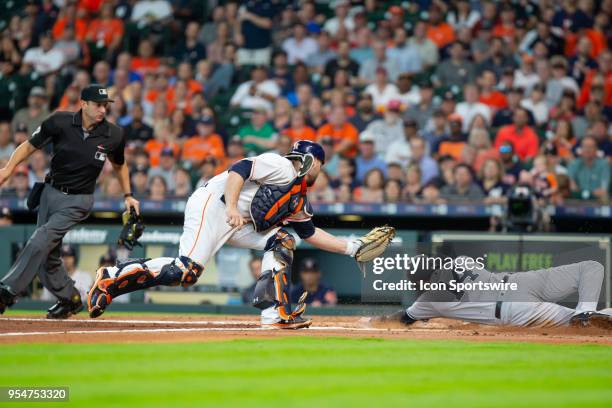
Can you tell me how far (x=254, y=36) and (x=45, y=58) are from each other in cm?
377

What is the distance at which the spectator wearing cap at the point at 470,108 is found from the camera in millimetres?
15672

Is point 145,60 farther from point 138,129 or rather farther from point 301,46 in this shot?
point 301,46

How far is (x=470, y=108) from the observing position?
1576 cm

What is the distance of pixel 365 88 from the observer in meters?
16.8

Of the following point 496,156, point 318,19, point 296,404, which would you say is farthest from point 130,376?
point 318,19

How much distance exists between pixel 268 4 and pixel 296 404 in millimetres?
14330

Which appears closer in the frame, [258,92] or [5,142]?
[5,142]

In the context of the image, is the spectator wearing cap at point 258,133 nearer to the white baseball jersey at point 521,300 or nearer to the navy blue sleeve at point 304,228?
the navy blue sleeve at point 304,228

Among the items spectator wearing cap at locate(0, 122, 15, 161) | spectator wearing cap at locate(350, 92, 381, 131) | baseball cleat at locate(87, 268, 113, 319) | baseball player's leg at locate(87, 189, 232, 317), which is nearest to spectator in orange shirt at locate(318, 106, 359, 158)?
spectator wearing cap at locate(350, 92, 381, 131)

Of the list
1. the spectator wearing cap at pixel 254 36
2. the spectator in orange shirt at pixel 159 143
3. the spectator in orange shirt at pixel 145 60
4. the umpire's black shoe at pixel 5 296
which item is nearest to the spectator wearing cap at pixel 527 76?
the spectator wearing cap at pixel 254 36

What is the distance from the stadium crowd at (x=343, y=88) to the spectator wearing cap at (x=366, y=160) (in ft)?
0.10

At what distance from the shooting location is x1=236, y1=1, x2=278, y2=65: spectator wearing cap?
17969 millimetres

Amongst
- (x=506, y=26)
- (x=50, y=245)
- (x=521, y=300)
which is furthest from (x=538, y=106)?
(x=50, y=245)

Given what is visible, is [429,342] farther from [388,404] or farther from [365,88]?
[365,88]
